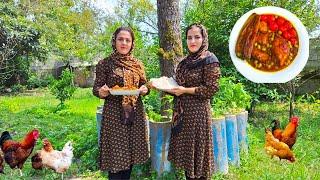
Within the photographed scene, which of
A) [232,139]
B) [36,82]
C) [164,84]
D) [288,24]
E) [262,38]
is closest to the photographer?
[288,24]

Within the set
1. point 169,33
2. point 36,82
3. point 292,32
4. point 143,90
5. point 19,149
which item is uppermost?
point 169,33

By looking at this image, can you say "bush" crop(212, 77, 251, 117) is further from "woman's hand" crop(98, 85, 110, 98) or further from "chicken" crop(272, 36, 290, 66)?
"chicken" crop(272, 36, 290, 66)

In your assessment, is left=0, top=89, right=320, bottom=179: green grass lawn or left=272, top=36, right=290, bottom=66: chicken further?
left=0, top=89, right=320, bottom=179: green grass lawn

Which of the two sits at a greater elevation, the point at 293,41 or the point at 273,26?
the point at 273,26

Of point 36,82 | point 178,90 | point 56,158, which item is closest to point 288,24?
point 178,90

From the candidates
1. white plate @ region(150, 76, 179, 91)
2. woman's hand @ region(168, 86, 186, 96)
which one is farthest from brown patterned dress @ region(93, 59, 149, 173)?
woman's hand @ region(168, 86, 186, 96)

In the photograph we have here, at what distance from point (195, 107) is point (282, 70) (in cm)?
72

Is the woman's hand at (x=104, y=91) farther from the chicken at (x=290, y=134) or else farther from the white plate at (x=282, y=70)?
the chicken at (x=290, y=134)

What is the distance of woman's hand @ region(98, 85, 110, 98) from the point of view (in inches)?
124

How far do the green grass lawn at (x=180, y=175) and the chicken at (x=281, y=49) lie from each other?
1555 mm

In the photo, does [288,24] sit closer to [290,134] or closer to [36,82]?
[290,134]

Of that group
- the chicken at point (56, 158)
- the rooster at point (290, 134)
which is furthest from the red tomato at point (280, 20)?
the chicken at point (56, 158)

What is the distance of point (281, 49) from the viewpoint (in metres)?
2.77

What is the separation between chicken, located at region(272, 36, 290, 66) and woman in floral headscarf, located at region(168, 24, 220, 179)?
0.47 metres
